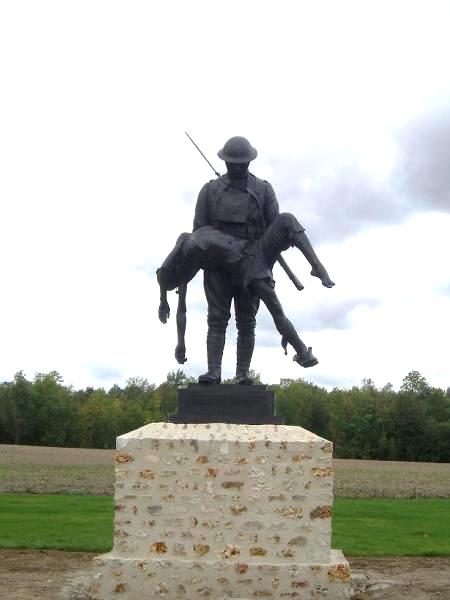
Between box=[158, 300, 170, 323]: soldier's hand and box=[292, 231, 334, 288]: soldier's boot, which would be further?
box=[158, 300, 170, 323]: soldier's hand

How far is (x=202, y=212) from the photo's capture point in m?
9.95

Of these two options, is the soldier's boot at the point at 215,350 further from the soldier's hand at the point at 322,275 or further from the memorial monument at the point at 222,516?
the soldier's hand at the point at 322,275

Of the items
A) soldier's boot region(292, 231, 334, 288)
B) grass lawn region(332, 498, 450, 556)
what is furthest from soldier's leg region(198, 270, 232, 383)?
grass lawn region(332, 498, 450, 556)

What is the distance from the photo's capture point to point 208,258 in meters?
9.71

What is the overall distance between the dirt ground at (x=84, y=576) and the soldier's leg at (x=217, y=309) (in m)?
2.73

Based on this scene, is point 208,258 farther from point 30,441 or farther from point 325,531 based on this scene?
point 30,441

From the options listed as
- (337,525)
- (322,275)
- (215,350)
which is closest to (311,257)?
(322,275)

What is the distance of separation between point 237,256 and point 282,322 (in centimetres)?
85

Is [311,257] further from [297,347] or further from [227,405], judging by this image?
[227,405]

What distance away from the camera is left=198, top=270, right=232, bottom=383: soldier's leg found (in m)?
9.91

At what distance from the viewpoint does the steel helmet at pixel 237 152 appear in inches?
387

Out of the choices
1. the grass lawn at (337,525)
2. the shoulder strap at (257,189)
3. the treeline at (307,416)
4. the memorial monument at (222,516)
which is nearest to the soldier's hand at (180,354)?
the memorial monument at (222,516)

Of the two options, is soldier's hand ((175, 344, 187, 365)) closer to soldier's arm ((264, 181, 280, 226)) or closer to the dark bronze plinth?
the dark bronze plinth

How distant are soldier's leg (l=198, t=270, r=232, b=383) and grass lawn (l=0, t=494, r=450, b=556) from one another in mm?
4025
